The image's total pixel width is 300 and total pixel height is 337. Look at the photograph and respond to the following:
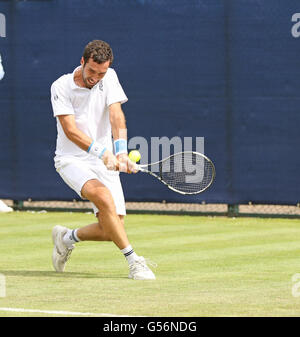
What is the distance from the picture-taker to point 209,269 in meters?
9.25

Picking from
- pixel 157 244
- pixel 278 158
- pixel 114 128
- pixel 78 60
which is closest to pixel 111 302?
pixel 114 128

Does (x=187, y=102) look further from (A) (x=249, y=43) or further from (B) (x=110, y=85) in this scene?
(B) (x=110, y=85)

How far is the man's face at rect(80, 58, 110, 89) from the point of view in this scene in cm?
852

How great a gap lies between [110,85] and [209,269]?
5.71 feet

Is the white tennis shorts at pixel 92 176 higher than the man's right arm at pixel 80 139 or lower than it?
lower

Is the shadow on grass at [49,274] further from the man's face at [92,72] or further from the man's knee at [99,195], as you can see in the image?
the man's face at [92,72]

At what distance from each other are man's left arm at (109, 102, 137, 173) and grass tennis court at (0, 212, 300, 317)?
88 cm

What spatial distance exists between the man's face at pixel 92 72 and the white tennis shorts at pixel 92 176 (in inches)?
24.9

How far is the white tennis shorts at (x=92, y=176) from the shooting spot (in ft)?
28.8

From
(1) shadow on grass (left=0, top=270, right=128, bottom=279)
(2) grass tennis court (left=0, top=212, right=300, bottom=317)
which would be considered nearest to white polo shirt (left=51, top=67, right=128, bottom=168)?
(1) shadow on grass (left=0, top=270, right=128, bottom=279)

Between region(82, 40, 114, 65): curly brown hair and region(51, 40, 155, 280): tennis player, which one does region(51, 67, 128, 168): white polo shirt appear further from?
region(82, 40, 114, 65): curly brown hair

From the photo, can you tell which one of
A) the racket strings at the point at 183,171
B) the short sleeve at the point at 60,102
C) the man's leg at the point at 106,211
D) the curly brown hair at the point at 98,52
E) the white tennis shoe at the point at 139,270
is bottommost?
the white tennis shoe at the point at 139,270

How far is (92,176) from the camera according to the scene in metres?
8.79
